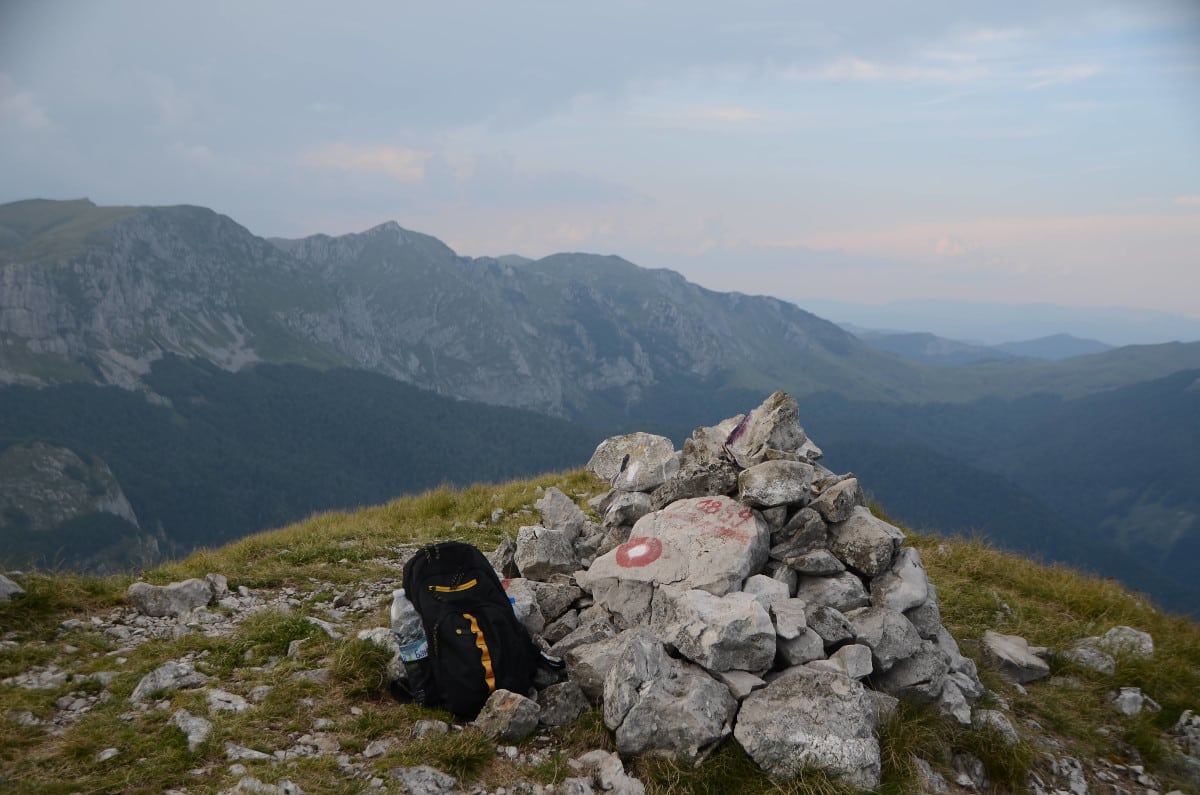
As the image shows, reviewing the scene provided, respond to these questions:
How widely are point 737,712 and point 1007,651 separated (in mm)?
6194

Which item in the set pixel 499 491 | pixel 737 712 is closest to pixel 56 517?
pixel 499 491

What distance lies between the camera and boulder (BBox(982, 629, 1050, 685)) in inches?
430

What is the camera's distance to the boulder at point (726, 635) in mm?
8102

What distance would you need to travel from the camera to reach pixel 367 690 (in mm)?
8297

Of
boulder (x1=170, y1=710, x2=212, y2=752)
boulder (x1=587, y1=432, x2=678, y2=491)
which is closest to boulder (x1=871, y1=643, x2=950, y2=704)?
boulder (x1=587, y1=432, x2=678, y2=491)

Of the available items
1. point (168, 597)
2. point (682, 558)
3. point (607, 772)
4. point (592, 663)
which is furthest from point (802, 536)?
point (168, 597)

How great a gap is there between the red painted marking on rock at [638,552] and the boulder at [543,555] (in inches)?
42.2

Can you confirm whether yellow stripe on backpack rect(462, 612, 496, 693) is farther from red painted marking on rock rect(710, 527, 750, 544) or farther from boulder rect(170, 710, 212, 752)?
red painted marking on rock rect(710, 527, 750, 544)

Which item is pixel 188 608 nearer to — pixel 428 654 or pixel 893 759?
pixel 428 654

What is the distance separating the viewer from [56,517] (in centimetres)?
18712

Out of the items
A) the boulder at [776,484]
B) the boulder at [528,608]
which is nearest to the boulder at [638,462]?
the boulder at [776,484]

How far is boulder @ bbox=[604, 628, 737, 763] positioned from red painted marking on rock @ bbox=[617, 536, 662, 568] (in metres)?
2.33

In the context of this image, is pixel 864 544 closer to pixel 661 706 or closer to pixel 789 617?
pixel 789 617

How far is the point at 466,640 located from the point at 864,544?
5880 millimetres
